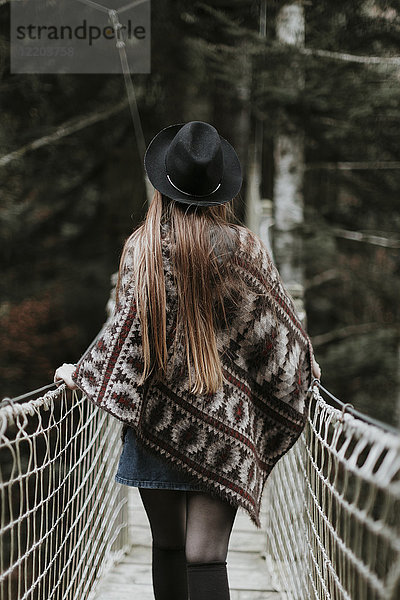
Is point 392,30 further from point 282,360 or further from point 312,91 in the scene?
point 282,360

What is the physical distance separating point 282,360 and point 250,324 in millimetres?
95

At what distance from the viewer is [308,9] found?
4590mm

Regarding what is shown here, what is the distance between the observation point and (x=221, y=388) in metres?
1.25

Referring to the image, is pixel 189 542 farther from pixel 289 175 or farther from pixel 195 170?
pixel 289 175

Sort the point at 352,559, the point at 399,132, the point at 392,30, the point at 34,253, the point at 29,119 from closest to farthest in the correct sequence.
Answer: the point at 352,559 < the point at 392,30 < the point at 399,132 < the point at 29,119 < the point at 34,253

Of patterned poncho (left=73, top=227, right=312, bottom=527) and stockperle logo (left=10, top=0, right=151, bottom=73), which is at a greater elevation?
stockperle logo (left=10, top=0, right=151, bottom=73)

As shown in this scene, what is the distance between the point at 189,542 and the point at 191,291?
433mm

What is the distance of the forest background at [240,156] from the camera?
4598mm

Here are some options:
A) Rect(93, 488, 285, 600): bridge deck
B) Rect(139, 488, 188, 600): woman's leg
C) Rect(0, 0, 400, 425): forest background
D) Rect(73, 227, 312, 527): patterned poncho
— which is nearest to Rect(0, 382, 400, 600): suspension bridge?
Rect(93, 488, 285, 600): bridge deck

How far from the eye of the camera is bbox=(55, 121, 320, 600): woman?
4.03 feet

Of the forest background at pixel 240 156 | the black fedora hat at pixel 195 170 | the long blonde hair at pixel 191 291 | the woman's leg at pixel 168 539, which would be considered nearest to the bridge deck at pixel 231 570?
the woman's leg at pixel 168 539

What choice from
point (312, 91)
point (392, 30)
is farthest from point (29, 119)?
point (392, 30)

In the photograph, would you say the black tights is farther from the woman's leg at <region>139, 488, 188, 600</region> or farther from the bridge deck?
the bridge deck

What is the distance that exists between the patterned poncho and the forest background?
3024 mm
